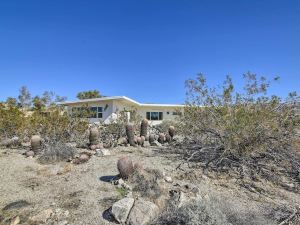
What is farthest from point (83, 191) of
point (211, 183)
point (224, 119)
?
point (224, 119)

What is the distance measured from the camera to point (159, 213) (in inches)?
162

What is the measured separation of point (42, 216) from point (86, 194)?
3.51ft

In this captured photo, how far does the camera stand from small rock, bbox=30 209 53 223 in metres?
3.97

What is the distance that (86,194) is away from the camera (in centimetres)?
502

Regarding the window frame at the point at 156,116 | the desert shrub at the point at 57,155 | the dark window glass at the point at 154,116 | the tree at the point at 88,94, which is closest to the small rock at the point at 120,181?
the desert shrub at the point at 57,155

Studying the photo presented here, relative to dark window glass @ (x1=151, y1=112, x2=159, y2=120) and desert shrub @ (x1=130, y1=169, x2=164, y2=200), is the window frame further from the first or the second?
desert shrub @ (x1=130, y1=169, x2=164, y2=200)

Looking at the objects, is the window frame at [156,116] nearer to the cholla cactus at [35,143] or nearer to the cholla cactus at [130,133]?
the cholla cactus at [130,133]

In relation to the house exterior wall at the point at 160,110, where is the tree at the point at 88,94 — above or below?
above

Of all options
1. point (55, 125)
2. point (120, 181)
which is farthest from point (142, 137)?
point (120, 181)

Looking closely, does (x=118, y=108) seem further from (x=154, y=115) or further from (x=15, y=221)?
(x=15, y=221)

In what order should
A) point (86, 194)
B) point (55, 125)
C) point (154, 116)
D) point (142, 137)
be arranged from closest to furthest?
point (86, 194) → point (55, 125) → point (142, 137) → point (154, 116)

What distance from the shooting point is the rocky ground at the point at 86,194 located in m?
4.11

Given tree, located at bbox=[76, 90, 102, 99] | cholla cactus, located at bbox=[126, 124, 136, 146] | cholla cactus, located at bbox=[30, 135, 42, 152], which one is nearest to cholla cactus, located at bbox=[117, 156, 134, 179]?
cholla cactus, located at bbox=[30, 135, 42, 152]

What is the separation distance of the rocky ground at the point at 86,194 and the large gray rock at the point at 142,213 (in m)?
0.33
